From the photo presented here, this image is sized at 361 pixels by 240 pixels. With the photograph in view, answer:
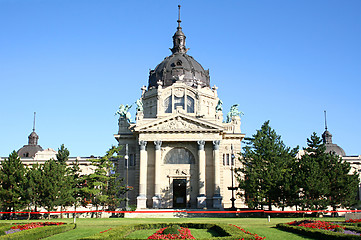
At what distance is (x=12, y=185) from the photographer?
46.6 m

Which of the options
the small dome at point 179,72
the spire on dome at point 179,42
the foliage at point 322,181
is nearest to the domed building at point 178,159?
the small dome at point 179,72

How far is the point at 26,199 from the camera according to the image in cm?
4450

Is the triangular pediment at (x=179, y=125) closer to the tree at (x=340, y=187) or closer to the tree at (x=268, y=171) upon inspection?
the tree at (x=268, y=171)

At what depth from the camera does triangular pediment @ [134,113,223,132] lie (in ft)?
182

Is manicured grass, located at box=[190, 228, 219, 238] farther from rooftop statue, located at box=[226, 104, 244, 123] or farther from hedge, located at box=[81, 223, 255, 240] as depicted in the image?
rooftop statue, located at box=[226, 104, 244, 123]

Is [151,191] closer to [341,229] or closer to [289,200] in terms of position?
[289,200]

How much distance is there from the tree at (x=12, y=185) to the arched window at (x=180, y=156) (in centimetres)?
1961

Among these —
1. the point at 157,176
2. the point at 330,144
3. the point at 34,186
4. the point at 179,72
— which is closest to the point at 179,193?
the point at 157,176

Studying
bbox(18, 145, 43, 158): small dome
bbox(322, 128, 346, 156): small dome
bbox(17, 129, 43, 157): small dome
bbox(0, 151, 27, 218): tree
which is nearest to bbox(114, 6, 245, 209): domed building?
bbox(0, 151, 27, 218): tree

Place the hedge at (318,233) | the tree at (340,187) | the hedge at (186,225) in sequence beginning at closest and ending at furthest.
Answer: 1. the hedge at (318,233)
2. the hedge at (186,225)
3. the tree at (340,187)

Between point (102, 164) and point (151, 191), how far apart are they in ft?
36.0

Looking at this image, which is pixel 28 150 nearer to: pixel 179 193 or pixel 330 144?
pixel 179 193

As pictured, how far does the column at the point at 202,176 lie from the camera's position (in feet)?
175

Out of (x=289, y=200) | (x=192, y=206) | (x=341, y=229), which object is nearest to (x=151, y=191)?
(x=192, y=206)
